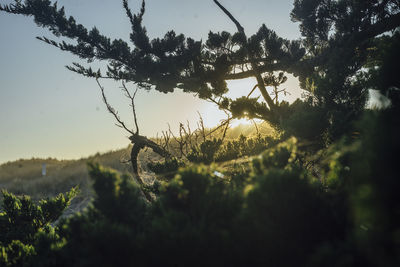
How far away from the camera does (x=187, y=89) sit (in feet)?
20.4

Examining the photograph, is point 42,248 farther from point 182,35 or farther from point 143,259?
point 182,35

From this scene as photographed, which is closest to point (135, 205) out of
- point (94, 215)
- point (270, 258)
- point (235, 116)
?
point (94, 215)

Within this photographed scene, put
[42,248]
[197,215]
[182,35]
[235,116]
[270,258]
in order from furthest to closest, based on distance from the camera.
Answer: [182,35], [235,116], [42,248], [197,215], [270,258]

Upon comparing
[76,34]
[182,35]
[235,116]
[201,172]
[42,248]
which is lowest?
[42,248]

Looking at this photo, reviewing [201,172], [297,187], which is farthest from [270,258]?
[201,172]

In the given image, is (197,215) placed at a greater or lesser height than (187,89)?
lesser

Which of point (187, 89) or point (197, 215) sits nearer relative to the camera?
point (197, 215)

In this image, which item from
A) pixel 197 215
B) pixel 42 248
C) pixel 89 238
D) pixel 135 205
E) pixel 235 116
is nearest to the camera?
pixel 89 238

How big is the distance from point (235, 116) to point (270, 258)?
4197 millimetres

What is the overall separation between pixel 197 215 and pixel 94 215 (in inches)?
29.4

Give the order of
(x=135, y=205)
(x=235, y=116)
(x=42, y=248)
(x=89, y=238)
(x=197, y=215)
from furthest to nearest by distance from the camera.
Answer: (x=235, y=116) < (x=42, y=248) < (x=135, y=205) < (x=197, y=215) < (x=89, y=238)

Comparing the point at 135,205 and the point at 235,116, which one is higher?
the point at 235,116

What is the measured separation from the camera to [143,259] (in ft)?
4.11

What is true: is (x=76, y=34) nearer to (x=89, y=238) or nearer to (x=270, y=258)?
(x=89, y=238)
